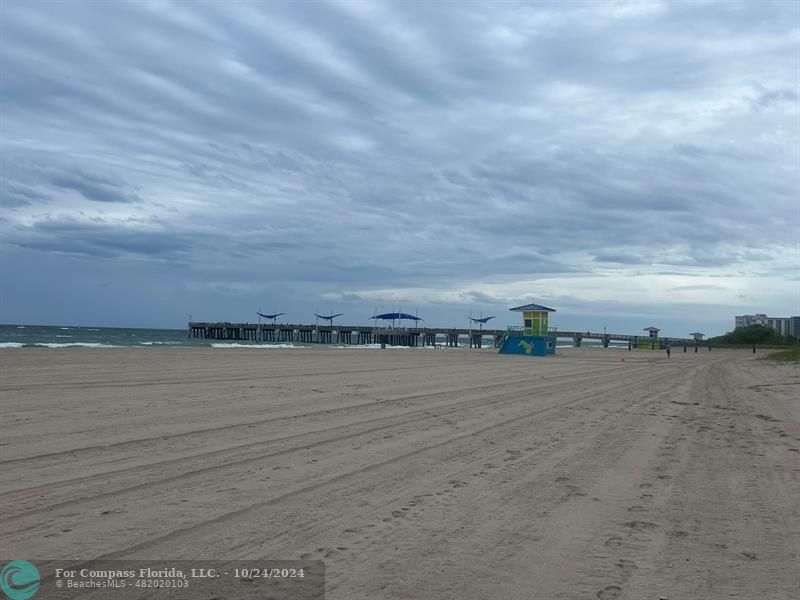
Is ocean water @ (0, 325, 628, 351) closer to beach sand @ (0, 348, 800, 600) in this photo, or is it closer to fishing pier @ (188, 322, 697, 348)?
fishing pier @ (188, 322, 697, 348)

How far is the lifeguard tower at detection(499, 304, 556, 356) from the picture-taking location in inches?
1881

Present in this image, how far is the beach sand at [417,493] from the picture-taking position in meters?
4.23

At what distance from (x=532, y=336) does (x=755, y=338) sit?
70954mm

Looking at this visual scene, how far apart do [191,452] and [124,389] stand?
21.1ft

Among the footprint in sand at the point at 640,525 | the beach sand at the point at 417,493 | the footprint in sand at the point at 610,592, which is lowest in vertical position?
the footprint in sand at the point at 610,592

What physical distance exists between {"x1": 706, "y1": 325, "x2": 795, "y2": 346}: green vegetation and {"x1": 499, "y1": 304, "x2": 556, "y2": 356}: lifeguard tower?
202 feet

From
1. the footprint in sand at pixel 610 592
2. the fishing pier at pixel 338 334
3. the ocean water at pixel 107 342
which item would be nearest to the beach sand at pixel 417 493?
the footprint in sand at pixel 610 592

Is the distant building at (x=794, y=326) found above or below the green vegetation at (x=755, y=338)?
above

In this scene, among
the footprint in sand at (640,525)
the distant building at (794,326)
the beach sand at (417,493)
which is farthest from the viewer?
the distant building at (794,326)

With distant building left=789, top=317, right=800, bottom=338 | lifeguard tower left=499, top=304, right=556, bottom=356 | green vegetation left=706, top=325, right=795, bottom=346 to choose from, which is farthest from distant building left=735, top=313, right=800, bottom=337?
lifeguard tower left=499, top=304, right=556, bottom=356

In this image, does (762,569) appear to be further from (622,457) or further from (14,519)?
(14,519)

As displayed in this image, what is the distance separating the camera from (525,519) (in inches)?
208

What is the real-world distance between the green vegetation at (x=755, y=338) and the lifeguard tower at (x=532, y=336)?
6171 cm

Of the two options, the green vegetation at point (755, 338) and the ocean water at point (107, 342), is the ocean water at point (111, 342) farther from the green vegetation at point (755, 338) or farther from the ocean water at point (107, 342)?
the green vegetation at point (755, 338)
